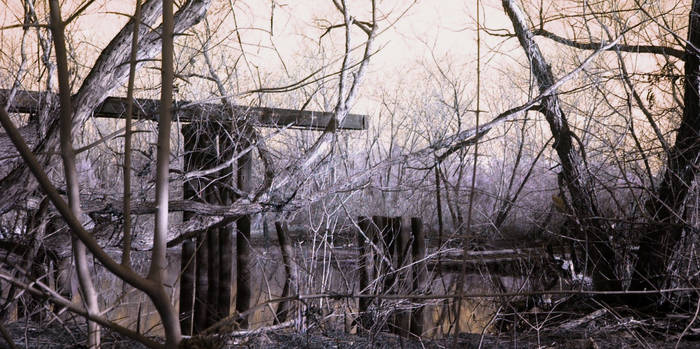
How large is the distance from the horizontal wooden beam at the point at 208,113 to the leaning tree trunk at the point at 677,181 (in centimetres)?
271

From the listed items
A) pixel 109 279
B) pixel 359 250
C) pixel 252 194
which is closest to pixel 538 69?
pixel 359 250

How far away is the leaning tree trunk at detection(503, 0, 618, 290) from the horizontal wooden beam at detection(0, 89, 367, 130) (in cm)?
168

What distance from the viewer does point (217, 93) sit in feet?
20.7

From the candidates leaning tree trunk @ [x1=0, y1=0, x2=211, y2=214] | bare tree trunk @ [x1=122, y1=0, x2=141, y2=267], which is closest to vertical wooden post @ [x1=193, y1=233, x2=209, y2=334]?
leaning tree trunk @ [x1=0, y1=0, x2=211, y2=214]

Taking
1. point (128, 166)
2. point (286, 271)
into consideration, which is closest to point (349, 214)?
point (286, 271)

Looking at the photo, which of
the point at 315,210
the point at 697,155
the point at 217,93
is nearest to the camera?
the point at 697,155

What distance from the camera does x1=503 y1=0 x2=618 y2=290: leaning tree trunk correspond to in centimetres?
490

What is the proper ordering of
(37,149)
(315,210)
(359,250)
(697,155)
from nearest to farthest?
(37,149) → (697,155) → (359,250) → (315,210)

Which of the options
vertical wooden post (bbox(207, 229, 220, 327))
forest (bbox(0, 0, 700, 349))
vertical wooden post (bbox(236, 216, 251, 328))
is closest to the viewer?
forest (bbox(0, 0, 700, 349))

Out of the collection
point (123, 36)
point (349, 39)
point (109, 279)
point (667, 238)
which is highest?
point (349, 39)

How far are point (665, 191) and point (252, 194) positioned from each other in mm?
3207

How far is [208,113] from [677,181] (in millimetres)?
3658

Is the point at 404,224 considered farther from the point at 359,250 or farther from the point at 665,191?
the point at 665,191

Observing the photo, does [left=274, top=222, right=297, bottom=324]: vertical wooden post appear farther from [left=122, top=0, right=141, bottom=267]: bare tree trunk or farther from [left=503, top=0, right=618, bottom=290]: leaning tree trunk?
[left=122, top=0, right=141, bottom=267]: bare tree trunk
